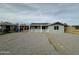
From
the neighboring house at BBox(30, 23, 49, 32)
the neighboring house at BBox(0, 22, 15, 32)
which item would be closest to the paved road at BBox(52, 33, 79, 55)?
the neighboring house at BBox(30, 23, 49, 32)

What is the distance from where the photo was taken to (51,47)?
4668 mm

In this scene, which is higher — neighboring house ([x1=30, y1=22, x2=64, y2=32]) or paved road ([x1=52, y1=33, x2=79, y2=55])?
neighboring house ([x1=30, y1=22, x2=64, y2=32])

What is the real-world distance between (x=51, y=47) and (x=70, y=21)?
0.70m

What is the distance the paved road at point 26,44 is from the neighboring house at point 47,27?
0.41ft

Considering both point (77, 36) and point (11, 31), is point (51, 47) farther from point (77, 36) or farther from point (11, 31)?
point (11, 31)

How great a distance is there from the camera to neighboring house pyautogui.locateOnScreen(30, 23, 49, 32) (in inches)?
187

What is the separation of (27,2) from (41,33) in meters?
0.75

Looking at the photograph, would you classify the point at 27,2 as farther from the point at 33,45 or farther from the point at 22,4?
the point at 33,45

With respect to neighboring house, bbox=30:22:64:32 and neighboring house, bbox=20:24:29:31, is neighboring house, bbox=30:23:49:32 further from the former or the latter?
neighboring house, bbox=20:24:29:31

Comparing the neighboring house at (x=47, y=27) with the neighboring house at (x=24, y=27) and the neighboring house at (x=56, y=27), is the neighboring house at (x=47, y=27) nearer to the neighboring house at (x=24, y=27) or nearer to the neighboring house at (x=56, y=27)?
the neighboring house at (x=56, y=27)

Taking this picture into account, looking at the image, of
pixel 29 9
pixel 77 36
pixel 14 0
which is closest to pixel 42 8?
pixel 29 9

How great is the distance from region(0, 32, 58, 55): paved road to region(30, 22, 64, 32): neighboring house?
0.13 meters
